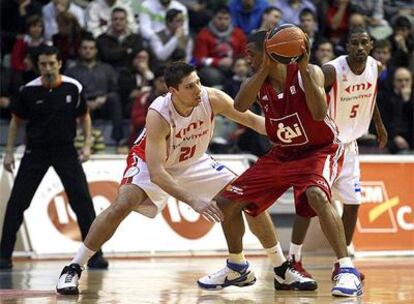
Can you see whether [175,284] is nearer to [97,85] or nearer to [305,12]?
[97,85]

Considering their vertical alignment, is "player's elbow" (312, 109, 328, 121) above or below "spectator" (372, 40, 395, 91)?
above

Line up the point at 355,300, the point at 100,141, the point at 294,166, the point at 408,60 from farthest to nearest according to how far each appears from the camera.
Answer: the point at 408,60 → the point at 100,141 → the point at 294,166 → the point at 355,300

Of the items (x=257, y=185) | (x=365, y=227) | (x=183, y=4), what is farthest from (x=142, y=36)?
(x=257, y=185)

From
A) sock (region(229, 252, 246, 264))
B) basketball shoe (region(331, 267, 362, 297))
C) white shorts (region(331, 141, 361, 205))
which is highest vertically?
white shorts (region(331, 141, 361, 205))

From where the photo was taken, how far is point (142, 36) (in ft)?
55.4

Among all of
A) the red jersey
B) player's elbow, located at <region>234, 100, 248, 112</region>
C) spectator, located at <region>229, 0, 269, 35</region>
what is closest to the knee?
the red jersey

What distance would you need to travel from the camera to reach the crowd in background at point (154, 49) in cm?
1543

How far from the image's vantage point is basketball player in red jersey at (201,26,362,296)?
28.6 feet

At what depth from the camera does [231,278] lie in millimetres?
9383

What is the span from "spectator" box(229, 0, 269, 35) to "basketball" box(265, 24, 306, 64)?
29.5 feet

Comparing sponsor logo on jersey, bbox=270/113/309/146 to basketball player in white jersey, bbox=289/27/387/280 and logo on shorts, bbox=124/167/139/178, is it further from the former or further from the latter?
basketball player in white jersey, bbox=289/27/387/280

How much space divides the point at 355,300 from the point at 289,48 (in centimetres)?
191

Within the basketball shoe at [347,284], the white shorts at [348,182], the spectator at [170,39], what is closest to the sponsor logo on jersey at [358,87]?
the white shorts at [348,182]

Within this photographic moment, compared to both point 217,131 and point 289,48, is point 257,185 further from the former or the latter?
point 217,131
